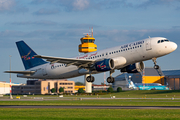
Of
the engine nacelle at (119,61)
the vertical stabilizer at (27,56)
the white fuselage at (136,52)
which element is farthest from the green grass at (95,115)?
the vertical stabilizer at (27,56)

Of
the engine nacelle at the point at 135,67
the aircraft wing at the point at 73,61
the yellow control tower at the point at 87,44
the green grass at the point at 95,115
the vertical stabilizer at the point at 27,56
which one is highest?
the yellow control tower at the point at 87,44

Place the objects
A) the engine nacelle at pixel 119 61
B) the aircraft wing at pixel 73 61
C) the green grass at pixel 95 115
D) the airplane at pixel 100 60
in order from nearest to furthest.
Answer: the green grass at pixel 95 115 → the airplane at pixel 100 60 → the engine nacelle at pixel 119 61 → the aircraft wing at pixel 73 61

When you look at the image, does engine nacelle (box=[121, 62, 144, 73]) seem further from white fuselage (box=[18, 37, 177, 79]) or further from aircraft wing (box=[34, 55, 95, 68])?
aircraft wing (box=[34, 55, 95, 68])

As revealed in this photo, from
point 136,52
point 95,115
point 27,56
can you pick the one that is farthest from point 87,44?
point 95,115

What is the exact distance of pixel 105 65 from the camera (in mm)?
52125

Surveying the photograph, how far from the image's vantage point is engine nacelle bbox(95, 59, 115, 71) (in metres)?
52.0

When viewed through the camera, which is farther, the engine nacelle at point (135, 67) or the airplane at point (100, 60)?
the engine nacelle at point (135, 67)

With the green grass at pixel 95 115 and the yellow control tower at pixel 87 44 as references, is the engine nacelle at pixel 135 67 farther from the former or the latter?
the yellow control tower at pixel 87 44

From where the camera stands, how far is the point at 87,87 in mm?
149125

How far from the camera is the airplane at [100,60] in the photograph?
48438 mm

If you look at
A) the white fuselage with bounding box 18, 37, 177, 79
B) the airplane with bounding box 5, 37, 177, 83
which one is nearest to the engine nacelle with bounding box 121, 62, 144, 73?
the airplane with bounding box 5, 37, 177, 83

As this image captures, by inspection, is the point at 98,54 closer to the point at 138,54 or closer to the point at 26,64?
the point at 138,54

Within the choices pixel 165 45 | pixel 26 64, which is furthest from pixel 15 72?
pixel 165 45

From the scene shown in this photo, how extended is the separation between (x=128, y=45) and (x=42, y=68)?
22670 mm
